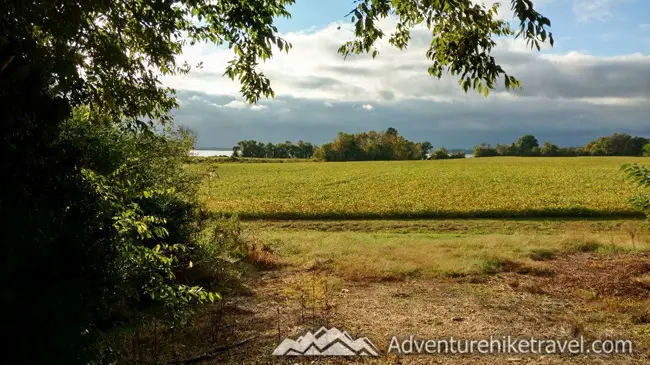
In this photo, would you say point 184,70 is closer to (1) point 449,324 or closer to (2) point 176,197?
(2) point 176,197

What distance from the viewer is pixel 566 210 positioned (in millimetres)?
23641

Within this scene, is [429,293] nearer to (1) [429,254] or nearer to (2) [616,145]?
(1) [429,254]

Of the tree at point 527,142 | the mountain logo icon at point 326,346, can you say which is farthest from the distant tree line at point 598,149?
the mountain logo icon at point 326,346

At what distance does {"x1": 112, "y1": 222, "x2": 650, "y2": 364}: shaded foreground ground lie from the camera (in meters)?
5.61

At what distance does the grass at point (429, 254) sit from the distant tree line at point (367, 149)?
86.2 meters

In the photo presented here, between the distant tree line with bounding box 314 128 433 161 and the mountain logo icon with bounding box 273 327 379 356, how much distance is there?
3775 inches

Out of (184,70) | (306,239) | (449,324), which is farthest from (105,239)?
(306,239)

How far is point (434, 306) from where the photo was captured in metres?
7.48

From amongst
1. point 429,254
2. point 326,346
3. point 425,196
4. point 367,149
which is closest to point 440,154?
point 367,149

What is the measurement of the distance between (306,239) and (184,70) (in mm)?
10587

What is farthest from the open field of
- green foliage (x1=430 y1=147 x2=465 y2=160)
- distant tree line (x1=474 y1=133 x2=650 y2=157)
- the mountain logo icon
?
distant tree line (x1=474 y1=133 x2=650 y2=157)

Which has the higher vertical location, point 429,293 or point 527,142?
point 527,142

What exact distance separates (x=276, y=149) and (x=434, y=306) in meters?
120

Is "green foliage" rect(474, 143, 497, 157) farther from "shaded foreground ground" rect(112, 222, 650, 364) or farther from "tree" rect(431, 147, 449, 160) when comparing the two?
"shaded foreground ground" rect(112, 222, 650, 364)
